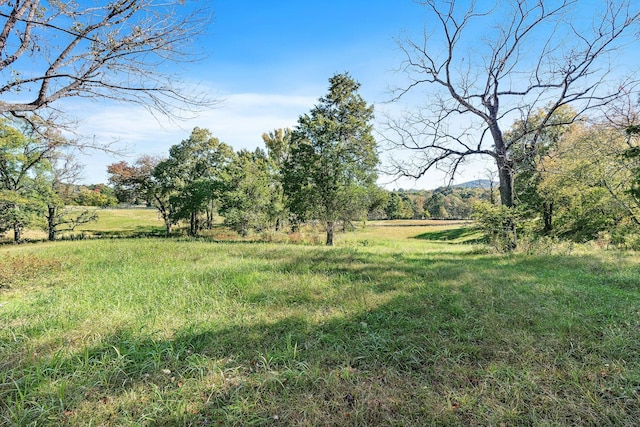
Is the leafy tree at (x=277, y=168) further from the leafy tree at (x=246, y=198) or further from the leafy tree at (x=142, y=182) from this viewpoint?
the leafy tree at (x=142, y=182)

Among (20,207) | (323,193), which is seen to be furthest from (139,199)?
(323,193)

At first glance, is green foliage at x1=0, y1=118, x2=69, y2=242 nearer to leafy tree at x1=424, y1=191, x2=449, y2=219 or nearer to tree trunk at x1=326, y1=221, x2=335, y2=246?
tree trunk at x1=326, y1=221, x2=335, y2=246

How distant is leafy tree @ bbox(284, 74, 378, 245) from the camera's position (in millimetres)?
16094

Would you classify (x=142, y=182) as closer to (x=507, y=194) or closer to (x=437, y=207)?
(x=507, y=194)

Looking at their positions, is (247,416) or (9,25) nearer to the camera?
(247,416)

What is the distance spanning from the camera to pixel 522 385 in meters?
2.30

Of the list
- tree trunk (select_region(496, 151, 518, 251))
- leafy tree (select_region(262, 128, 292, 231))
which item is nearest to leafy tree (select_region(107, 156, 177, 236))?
leafy tree (select_region(262, 128, 292, 231))

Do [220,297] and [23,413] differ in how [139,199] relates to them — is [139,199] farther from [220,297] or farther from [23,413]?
[23,413]

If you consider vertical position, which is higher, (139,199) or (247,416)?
(139,199)

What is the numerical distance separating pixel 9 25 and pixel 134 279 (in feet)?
15.7

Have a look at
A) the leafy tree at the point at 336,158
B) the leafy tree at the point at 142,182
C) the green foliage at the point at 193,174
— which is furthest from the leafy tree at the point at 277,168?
the leafy tree at the point at 142,182

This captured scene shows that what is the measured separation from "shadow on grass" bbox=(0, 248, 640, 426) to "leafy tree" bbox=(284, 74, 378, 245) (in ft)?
40.4

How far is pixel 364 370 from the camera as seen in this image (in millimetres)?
2639

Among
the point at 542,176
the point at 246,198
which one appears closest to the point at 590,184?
the point at 542,176
